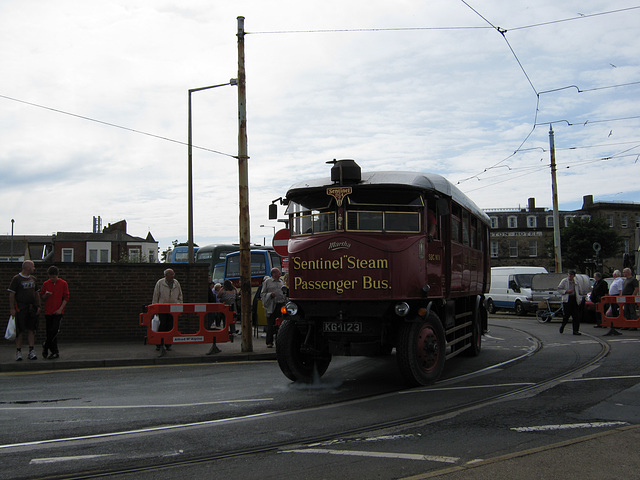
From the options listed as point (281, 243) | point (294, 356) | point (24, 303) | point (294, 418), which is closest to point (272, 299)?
point (281, 243)

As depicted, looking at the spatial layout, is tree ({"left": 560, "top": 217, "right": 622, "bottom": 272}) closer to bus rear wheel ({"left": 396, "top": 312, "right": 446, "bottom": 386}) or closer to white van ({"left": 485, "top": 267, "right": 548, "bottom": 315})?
white van ({"left": 485, "top": 267, "right": 548, "bottom": 315})

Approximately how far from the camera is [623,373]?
9328 mm

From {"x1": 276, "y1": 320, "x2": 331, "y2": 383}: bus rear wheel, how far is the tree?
55.2 metres

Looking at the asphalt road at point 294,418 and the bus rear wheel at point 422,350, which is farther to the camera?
the bus rear wheel at point 422,350

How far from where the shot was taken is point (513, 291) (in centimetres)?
2939

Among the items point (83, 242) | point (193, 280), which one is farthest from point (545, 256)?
point (193, 280)

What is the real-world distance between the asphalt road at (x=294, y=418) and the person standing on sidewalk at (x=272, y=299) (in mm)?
2592

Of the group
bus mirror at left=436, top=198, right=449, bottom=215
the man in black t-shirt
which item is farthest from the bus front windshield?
the man in black t-shirt

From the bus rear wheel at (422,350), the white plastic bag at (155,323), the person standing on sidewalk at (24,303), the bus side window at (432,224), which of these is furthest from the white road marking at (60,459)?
the white plastic bag at (155,323)

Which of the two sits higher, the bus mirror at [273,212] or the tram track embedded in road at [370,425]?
the bus mirror at [273,212]

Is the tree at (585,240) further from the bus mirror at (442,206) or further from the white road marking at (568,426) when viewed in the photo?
the white road marking at (568,426)

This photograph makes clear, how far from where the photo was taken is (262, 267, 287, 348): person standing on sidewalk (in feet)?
43.8

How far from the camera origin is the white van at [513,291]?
93.6 ft

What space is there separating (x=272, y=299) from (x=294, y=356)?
4511 mm
